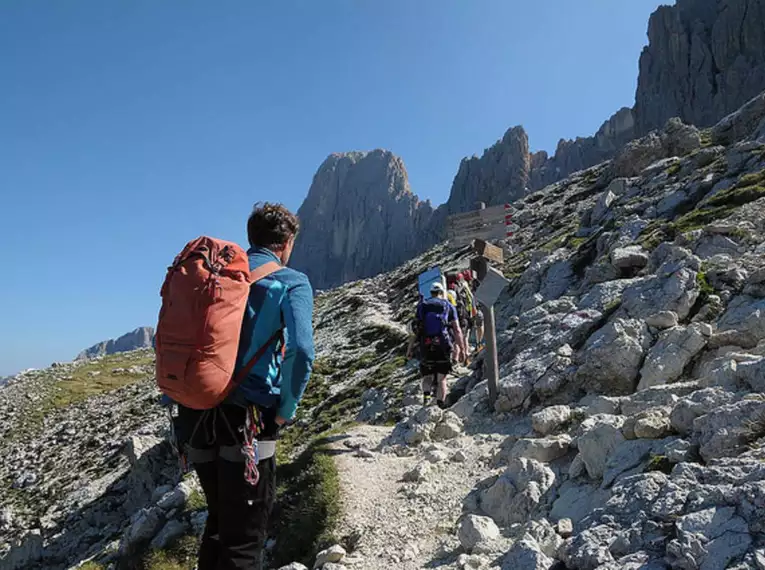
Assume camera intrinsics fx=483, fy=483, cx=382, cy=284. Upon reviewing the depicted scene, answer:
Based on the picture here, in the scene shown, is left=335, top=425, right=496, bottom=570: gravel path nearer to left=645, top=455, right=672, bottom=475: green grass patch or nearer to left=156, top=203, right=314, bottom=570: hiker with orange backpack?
left=645, top=455, right=672, bottom=475: green grass patch

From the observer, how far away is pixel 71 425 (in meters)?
34.1

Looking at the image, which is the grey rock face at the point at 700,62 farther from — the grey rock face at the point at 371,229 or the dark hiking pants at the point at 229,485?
the dark hiking pants at the point at 229,485

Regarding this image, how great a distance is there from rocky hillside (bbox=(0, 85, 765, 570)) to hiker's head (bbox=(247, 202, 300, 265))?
11.9 feet

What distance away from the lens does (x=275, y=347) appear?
12.2 ft

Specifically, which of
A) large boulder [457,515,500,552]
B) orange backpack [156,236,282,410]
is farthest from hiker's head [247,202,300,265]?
large boulder [457,515,500,552]

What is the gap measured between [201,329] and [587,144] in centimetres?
14950

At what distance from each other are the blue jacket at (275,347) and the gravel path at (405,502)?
3.21 metres

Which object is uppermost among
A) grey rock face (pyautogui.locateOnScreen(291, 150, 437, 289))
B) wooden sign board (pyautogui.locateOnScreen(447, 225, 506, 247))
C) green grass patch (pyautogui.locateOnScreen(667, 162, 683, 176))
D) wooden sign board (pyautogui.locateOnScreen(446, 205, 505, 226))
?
grey rock face (pyautogui.locateOnScreen(291, 150, 437, 289))

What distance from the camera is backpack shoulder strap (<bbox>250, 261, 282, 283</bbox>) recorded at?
379 centimetres

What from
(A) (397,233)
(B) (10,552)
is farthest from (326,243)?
→ (B) (10,552)

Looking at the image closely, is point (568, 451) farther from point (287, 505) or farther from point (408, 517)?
point (287, 505)

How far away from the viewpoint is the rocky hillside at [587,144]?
3735 inches

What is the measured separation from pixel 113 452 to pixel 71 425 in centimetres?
1112

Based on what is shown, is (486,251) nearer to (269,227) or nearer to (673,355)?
(673,355)
